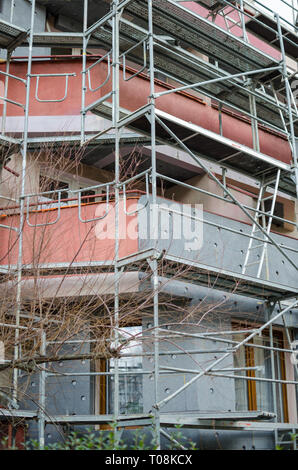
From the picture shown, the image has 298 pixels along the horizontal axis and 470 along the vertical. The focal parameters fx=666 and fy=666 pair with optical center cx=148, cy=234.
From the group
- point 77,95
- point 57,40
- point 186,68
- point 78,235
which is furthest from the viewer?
point 57,40

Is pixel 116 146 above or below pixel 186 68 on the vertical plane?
below

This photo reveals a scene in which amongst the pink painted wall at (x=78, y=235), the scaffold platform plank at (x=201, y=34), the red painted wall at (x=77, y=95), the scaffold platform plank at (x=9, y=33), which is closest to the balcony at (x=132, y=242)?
the pink painted wall at (x=78, y=235)

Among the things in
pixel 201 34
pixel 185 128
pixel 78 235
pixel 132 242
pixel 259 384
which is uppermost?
pixel 201 34

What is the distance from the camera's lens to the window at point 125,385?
11258 millimetres

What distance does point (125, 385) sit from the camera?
1136 cm

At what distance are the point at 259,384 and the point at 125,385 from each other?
3.17 meters

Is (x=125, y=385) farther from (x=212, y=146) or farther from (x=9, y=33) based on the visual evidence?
(x=9, y=33)

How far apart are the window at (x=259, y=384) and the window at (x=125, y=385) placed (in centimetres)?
216

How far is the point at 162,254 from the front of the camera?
930 centimetres

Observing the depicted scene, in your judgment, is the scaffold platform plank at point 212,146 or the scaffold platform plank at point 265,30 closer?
the scaffold platform plank at point 212,146

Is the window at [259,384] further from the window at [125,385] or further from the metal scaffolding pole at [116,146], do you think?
the metal scaffolding pole at [116,146]

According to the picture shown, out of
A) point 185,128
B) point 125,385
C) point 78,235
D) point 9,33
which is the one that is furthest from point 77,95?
point 125,385

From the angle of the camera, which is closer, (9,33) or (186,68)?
(186,68)

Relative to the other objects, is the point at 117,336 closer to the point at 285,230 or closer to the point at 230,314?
the point at 230,314
